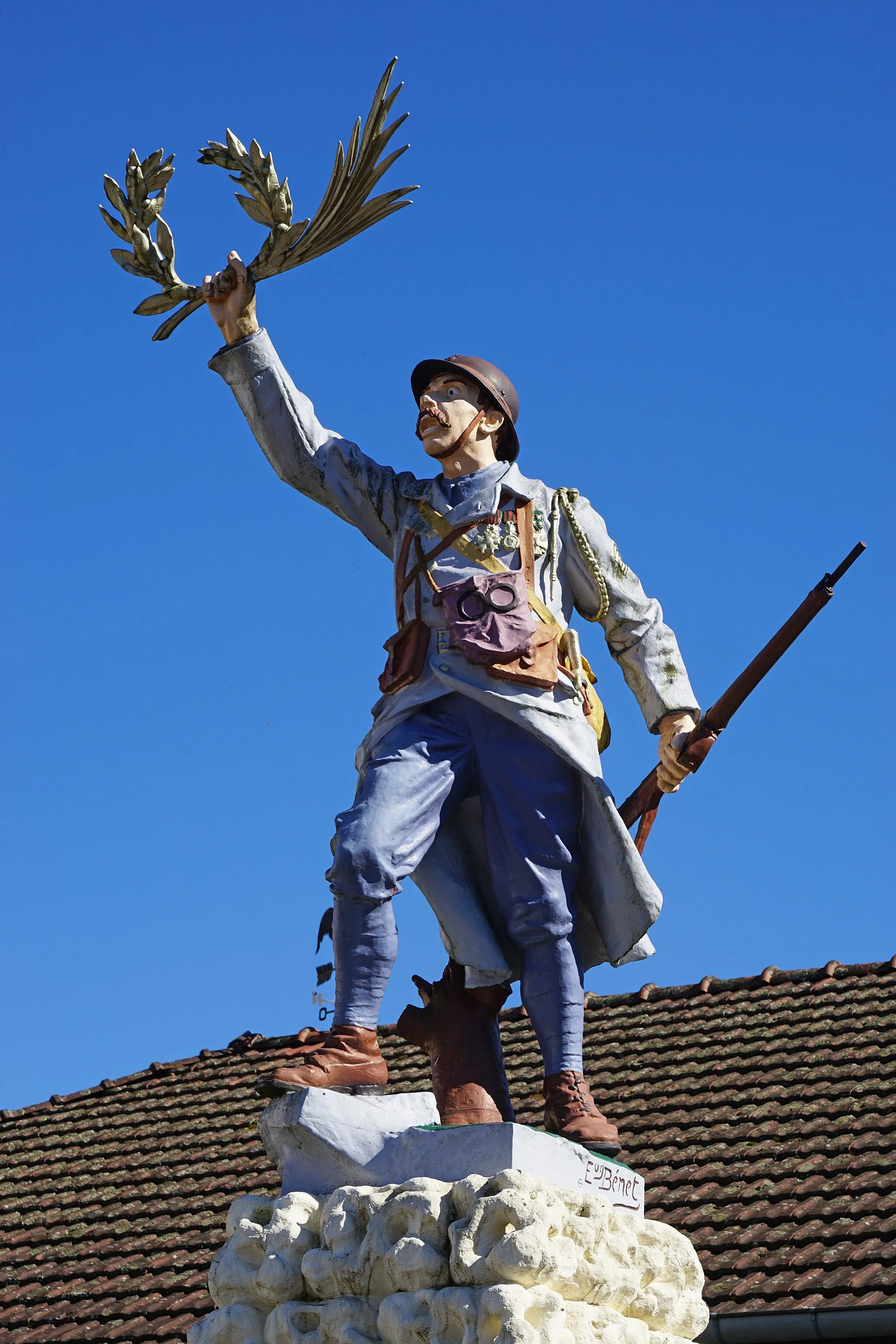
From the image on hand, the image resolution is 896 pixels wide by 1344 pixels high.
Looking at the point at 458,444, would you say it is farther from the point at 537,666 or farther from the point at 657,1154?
the point at 657,1154

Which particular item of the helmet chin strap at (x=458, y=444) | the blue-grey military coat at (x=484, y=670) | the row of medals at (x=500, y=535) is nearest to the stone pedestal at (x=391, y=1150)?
the blue-grey military coat at (x=484, y=670)

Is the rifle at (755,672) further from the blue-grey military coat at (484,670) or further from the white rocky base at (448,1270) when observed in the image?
the white rocky base at (448,1270)

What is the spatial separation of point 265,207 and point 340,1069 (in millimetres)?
2312

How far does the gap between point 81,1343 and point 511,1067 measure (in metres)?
2.73

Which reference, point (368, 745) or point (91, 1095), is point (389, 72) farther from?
point (91, 1095)

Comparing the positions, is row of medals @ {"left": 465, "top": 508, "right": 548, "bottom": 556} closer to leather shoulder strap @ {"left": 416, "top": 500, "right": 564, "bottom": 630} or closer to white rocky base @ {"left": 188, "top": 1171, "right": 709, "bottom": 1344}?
leather shoulder strap @ {"left": 416, "top": 500, "right": 564, "bottom": 630}

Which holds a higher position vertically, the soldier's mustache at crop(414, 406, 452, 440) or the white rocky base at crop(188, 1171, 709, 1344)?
the soldier's mustache at crop(414, 406, 452, 440)

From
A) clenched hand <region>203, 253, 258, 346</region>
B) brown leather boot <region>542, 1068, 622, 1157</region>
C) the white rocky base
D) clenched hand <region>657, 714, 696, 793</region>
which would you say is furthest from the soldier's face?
the white rocky base

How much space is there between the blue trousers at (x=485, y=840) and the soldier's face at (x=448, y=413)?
0.74 metres

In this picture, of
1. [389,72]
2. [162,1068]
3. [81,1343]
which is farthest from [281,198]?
[162,1068]

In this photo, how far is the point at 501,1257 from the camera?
14.0 feet

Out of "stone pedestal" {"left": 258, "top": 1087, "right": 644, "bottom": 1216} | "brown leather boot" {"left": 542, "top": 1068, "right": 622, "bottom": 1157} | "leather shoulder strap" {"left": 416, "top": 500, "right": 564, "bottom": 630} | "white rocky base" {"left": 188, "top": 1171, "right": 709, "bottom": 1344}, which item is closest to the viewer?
Answer: "white rocky base" {"left": 188, "top": 1171, "right": 709, "bottom": 1344}

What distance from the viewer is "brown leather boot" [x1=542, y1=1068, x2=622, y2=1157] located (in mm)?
4863

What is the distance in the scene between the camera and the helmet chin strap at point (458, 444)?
214 inches
